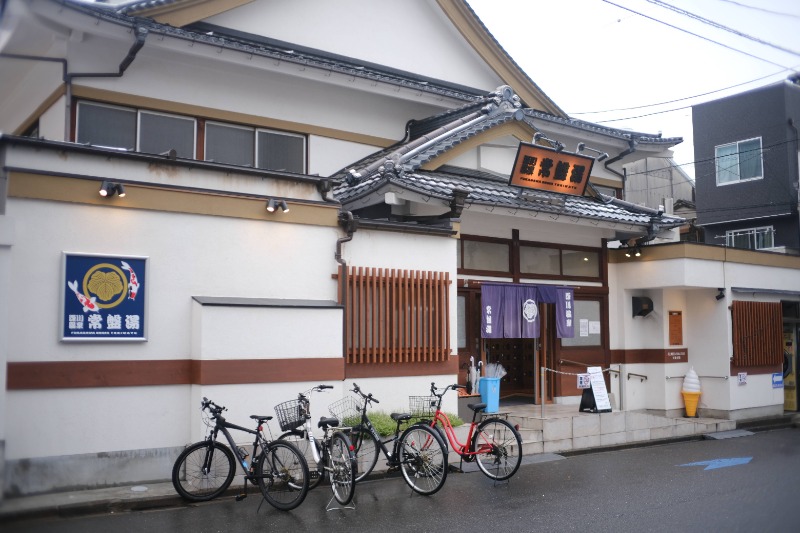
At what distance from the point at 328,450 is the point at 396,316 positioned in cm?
374

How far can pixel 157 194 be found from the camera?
413 inches

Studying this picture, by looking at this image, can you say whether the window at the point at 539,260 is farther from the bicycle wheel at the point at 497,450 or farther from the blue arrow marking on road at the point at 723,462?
the bicycle wheel at the point at 497,450

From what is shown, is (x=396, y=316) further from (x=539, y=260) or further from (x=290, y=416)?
(x=539, y=260)

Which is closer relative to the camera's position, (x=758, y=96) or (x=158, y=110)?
(x=158, y=110)

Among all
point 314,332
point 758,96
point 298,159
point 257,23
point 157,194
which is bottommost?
point 314,332

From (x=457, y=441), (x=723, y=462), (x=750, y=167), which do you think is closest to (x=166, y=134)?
(x=457, y=441)

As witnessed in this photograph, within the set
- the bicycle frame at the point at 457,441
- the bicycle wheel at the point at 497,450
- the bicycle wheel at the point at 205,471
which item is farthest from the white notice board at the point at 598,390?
the bicycle wheel at the point at 205,471

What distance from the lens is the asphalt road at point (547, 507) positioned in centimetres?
836

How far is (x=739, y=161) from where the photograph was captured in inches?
1121

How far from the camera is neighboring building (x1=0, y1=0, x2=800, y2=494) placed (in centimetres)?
982

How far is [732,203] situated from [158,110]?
22892 mm

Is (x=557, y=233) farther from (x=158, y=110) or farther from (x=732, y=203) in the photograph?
(x=732, y=203)

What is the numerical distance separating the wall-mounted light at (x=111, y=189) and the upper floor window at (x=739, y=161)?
24627mm

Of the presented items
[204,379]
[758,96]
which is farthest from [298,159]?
[758,96]
